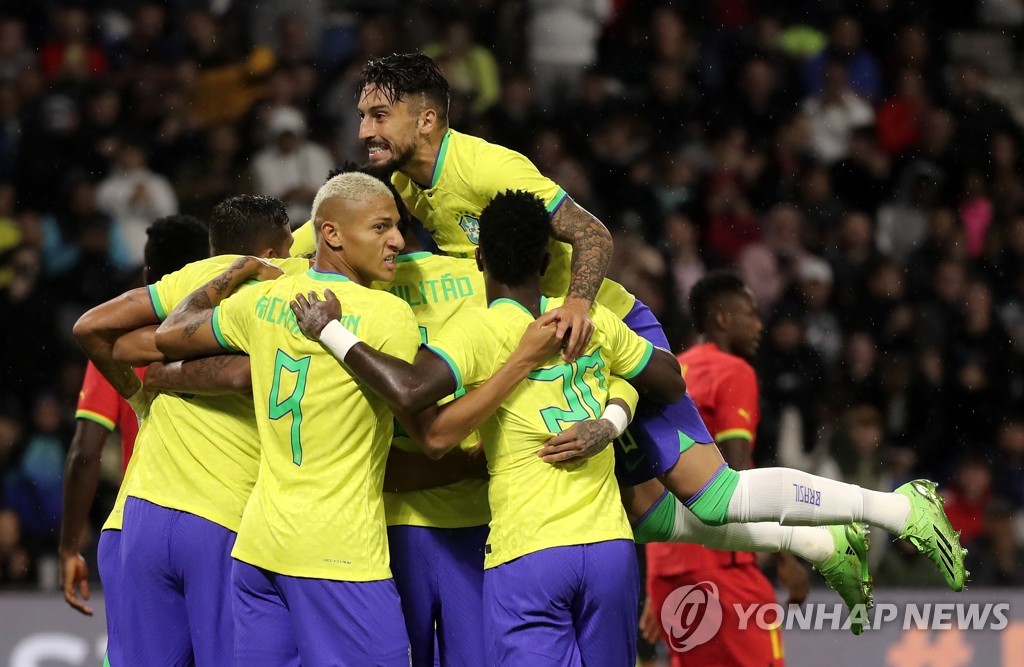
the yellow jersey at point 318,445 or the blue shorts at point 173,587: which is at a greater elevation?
the yellow jersey at point 318,445

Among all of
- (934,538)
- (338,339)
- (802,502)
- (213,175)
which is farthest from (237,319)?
(213,175)

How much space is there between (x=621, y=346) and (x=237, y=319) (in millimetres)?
1388

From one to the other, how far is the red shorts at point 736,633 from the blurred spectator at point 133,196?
6.04 meters

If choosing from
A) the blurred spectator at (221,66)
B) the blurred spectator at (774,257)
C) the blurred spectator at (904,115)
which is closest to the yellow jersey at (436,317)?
the blurred spectator at (774,257)

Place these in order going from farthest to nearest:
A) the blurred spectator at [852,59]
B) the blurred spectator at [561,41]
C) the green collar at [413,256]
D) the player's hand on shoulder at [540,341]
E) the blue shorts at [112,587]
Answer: the blurred spectator at [852,59]
the blurred spectator at [561,41]
the green collar at [413,256]
the blue shorts at [112,587]
the player's hand on shoulder at [540,341]

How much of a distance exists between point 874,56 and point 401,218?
9575 mm

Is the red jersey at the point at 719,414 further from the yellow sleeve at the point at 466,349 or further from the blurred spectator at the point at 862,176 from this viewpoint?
the blurred spectator at the point at 862,176

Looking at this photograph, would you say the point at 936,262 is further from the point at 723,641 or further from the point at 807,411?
the point at 723,641

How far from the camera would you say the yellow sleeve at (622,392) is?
5387 mm

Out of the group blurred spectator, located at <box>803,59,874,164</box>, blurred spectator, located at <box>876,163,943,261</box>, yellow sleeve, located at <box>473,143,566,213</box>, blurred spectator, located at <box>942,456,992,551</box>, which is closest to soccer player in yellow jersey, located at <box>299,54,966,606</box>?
yellow sleeve, located at <box>473,143,566,213</box>

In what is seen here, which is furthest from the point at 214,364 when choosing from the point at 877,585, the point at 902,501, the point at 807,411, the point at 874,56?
the point at 874,56

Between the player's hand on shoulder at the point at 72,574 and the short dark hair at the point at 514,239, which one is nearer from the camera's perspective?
the short dark hair at the point at 514,239

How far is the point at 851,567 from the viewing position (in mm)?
6250

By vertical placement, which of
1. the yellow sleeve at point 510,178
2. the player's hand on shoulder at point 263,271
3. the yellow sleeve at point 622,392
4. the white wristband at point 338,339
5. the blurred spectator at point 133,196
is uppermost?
the blurred spectator at point 133,196
